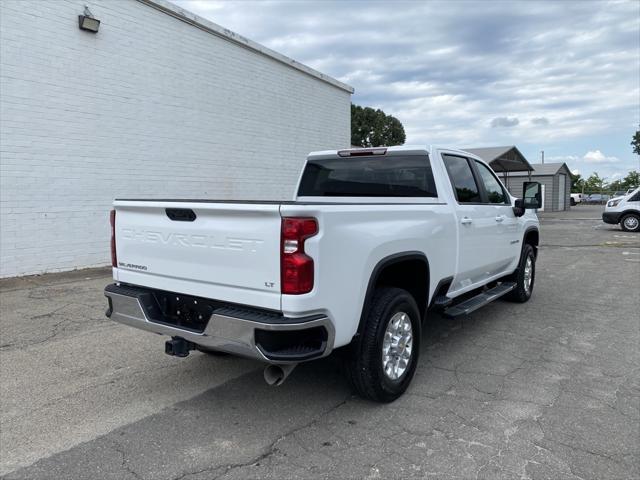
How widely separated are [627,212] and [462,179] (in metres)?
17.9

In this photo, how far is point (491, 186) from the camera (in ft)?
19.9

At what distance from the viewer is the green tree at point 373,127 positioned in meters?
51.1

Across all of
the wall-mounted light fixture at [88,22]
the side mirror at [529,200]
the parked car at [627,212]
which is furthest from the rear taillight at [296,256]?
the parked car at [627,212]

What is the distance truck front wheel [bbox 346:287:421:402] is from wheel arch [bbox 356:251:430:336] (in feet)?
0.31

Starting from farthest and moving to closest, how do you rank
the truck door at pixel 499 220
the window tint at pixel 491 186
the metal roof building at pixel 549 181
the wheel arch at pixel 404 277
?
the metal roof building at pixel 549 181
the window tint at pixel 491 186
the truck door at pixel 499 220
the wheel arch at pixel 404 277

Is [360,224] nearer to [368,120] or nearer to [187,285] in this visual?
[187,285]

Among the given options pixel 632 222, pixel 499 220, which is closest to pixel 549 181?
pixel 632 222

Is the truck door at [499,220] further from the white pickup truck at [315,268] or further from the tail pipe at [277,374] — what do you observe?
the tail pipe at [277,374]

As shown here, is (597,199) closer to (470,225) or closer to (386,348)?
(470,225)

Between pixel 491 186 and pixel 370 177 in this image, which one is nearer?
pixel 370 177

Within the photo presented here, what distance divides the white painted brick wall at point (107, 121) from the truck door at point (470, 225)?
24.5ft

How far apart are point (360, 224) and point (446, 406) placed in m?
1.59

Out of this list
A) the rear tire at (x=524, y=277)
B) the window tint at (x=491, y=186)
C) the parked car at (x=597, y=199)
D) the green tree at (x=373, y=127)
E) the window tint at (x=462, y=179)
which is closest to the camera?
the window tint at (x=462, y=179)

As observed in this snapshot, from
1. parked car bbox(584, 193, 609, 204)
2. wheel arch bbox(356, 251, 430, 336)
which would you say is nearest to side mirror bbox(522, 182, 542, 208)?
wheel arch bbox(356, 251, 430, 336)
